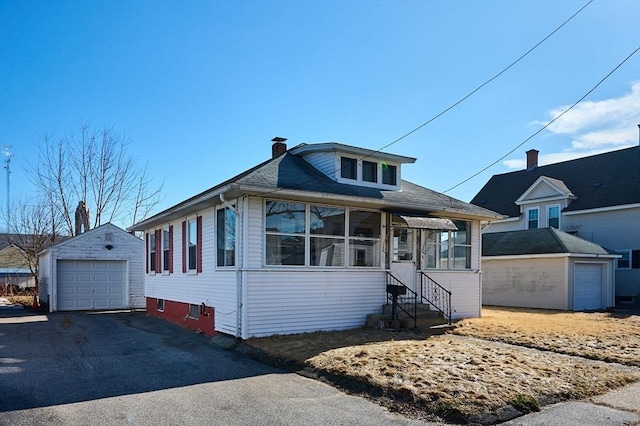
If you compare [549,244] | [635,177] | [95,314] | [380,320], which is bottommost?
[95,314]

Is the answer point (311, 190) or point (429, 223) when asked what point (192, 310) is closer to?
point (311, 190)

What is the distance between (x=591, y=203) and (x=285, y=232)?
20.4m

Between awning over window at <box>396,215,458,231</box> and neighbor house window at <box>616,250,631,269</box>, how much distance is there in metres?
15.1

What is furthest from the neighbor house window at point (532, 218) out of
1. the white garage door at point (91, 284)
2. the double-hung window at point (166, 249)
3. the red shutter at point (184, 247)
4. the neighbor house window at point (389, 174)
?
the white garage door at point (91, 284)

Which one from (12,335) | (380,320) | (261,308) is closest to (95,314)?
(12,335)

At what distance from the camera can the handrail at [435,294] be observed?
13664 mm

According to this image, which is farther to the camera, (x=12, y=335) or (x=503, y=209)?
(x=503, y=209)

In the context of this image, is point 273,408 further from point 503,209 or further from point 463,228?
point 503,209

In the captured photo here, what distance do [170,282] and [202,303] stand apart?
355 cm

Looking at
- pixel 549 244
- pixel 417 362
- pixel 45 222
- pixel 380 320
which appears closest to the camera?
pixel 417 362

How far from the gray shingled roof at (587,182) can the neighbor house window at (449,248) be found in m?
13.2

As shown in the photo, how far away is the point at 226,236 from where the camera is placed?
11680 millimetres

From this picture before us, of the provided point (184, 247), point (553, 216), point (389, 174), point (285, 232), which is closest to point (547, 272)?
point (553, 216)

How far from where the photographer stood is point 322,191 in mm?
11281
